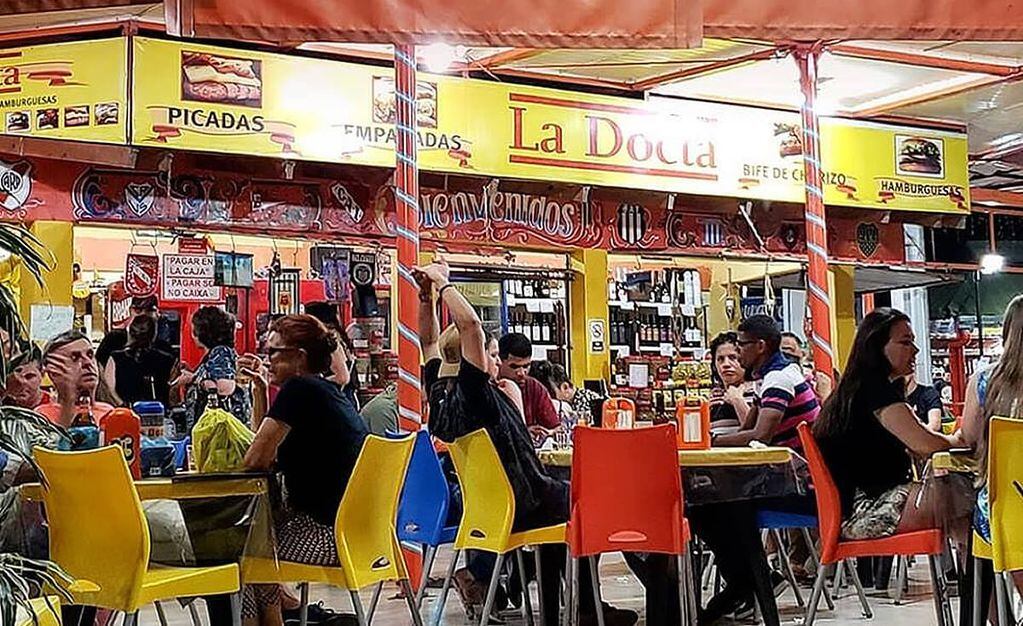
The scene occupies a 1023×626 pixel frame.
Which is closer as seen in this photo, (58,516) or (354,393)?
(58,516)

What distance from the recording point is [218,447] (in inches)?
173

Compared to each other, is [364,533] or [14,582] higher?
[14,582]

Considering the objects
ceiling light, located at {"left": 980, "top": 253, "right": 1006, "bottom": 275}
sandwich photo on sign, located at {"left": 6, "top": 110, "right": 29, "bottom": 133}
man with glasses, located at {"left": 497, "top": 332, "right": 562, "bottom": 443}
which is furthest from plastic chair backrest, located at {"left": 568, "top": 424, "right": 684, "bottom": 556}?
ceiling light, located at {"left": 980, "top": 253, "right": 1006, "bottom": 275}

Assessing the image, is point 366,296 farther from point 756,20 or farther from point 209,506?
point 756,20

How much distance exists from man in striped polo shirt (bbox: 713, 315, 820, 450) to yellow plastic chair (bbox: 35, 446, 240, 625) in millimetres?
2867

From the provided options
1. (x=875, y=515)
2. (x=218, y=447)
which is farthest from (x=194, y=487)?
(x=875, y=515)

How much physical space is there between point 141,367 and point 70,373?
2851 millimetres

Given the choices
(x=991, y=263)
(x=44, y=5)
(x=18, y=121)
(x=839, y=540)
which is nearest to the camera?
(x=44, y=5)

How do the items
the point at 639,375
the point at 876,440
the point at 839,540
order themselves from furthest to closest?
the point at 639,375, the point at 876,440, the point at 839,540

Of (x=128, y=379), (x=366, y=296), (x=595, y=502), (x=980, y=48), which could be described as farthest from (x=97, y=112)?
(x=980, y=48)

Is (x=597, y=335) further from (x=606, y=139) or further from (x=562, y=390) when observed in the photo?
(x=606, y=139)

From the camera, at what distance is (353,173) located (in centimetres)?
820

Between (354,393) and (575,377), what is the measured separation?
1.89m

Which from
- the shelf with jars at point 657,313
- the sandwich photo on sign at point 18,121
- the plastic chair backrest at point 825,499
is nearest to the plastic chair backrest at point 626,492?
the plastic chair backrest at point 825,499
